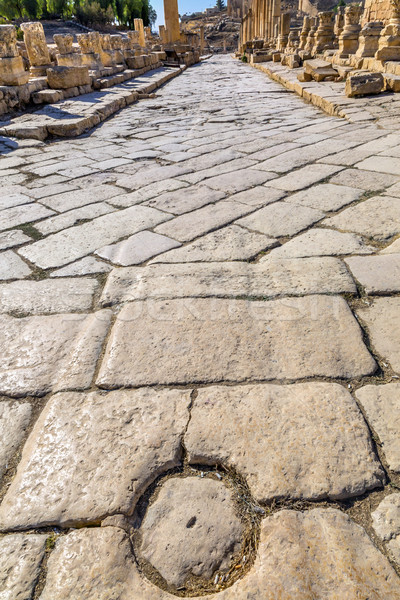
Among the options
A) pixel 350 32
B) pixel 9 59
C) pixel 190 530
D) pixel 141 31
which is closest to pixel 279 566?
pixel 190 530

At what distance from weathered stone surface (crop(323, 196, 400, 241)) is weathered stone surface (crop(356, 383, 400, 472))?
1274mm

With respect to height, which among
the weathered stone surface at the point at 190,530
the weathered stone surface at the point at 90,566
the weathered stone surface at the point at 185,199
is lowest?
the weathered stone surface at the point at 190,530

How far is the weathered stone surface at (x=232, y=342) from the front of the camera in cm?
156

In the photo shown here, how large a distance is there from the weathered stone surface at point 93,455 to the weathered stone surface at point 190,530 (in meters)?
0.08

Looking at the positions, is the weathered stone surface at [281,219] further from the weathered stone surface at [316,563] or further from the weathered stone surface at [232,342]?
the weathered stone surface at [316,563]

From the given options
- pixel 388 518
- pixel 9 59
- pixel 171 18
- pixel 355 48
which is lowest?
pixel 388 518

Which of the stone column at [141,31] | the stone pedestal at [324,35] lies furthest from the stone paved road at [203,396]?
the stone column at [141,31]

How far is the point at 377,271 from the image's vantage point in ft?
6.88

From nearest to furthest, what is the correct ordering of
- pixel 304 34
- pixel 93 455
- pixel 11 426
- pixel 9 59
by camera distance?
pixel 93 455 < pixel 11 426 < pixel 9 59 < pixel 304 34

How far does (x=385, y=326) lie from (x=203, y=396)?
0.88 metres

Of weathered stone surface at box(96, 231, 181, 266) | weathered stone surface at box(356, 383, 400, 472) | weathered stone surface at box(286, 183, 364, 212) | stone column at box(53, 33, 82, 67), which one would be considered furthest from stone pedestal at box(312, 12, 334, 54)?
weathered stone surface at box(356, 383, 400, 472)

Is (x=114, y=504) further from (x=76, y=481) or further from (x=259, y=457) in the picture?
(x=259, y=457)

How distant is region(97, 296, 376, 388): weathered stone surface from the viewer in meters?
1.56

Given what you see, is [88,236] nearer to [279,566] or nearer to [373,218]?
[373,218]
